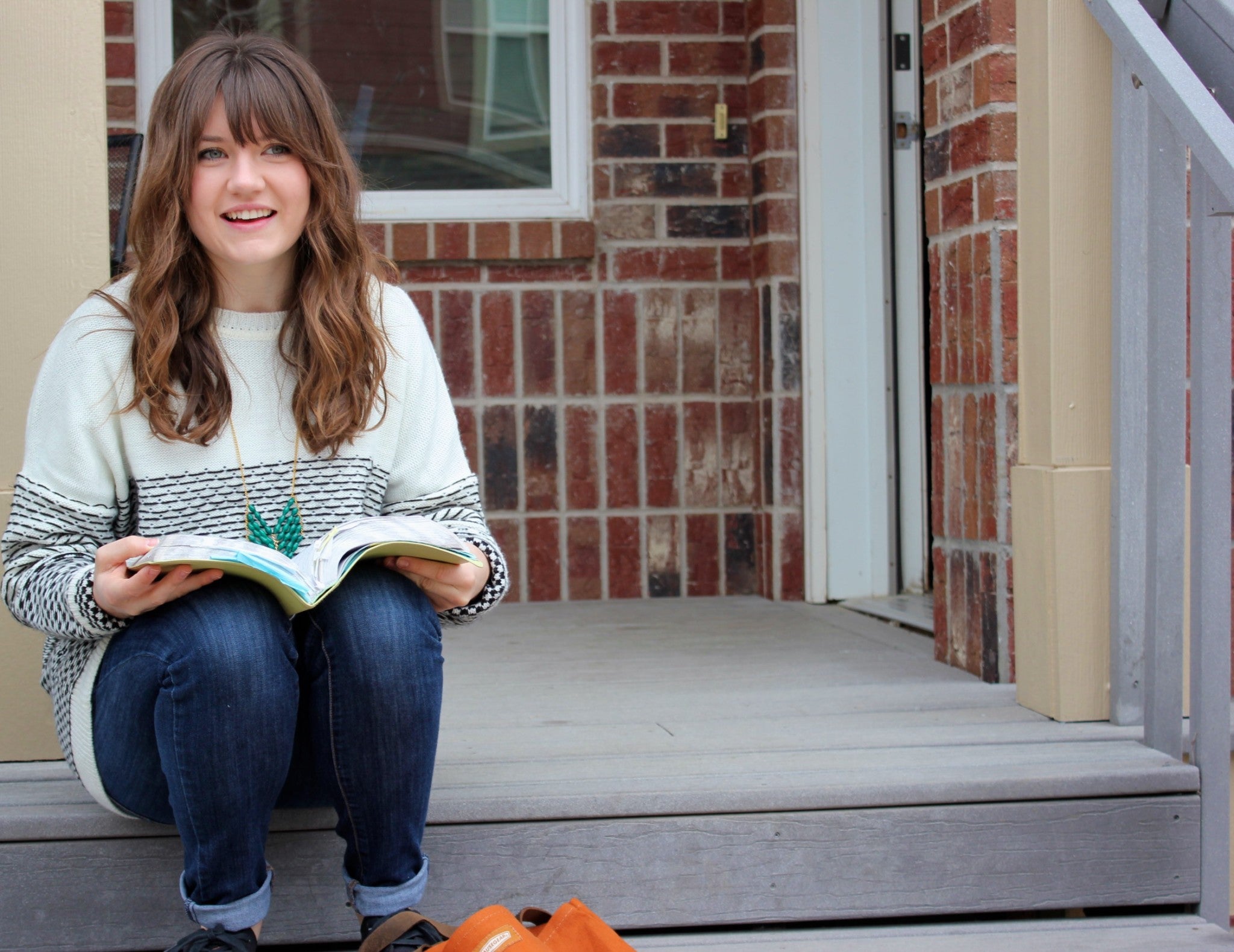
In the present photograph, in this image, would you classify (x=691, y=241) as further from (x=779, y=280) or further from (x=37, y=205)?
(x=37, y=205)

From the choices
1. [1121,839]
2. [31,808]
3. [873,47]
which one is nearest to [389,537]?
[31,808]

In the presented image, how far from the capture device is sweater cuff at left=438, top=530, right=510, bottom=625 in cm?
165

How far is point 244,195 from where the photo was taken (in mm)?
1582

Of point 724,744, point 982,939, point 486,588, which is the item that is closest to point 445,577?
point 486,588

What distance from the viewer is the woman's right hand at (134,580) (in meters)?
1.39

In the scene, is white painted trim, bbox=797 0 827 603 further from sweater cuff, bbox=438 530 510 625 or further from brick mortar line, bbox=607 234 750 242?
sweater cuff, bbox=438 530 510 625

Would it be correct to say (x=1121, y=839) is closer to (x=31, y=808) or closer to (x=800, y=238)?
(x=31, y=808)

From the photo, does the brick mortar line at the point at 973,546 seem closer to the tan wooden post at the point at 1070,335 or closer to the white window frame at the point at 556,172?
the tan wooden post at the point at 1070,335

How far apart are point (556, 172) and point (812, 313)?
2.73ft

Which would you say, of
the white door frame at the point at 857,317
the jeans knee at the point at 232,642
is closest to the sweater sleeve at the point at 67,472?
the jeans knee at the point at 232,642

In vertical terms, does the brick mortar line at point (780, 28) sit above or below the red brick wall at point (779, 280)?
above

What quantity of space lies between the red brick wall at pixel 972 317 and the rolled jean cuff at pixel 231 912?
1.42 metres

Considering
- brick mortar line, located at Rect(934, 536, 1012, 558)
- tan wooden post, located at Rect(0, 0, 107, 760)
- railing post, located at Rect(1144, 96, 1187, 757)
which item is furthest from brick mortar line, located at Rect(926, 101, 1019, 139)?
Result: tan wooden post, located at Rect(0, 0, 107, 760)

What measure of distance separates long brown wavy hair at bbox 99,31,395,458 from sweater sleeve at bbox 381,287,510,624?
5 centimetres
